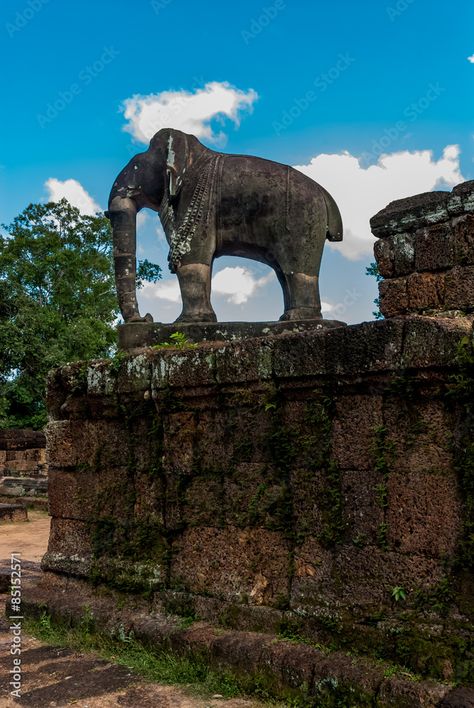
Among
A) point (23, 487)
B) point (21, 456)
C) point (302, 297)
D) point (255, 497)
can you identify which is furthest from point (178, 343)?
point (21, 456)

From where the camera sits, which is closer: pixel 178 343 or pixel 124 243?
pixel 178 343

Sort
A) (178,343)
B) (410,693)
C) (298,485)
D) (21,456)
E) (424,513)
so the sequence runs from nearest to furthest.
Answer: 1. (410,693)
2. (424,513)
3. (298,485)
4. (178,343)
5. (21,456)

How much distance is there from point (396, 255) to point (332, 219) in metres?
1.27

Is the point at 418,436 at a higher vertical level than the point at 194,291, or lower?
lower

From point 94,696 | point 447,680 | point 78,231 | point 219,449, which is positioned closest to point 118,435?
point 219,449

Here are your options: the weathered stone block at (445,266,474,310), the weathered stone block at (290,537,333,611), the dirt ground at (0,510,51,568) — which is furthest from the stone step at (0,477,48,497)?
the weathered stone block at (445,266,474,310)

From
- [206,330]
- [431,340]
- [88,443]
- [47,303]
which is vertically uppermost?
[47,303]

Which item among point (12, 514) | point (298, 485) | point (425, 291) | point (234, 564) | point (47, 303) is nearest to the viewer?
point (298, 485)

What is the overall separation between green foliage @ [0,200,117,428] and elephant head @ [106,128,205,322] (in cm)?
1803

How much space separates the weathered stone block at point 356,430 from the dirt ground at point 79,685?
57.7 inches

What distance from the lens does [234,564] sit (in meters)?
4.55

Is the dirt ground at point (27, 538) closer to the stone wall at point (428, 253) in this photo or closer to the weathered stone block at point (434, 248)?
the stone wall at point (428, 253)

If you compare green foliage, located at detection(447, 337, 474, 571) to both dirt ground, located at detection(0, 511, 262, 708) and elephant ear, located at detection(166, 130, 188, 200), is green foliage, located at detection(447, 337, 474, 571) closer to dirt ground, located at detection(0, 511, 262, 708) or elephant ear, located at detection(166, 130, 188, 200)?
dirt ground, located at detection(0, 511, 262, 708)

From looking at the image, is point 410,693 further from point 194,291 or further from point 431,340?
point 194,291
